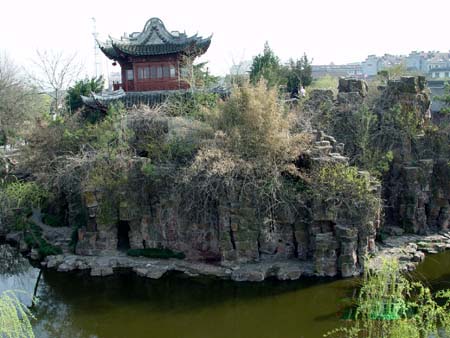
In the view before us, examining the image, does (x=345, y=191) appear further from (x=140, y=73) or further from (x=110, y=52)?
(x=110, y=52)

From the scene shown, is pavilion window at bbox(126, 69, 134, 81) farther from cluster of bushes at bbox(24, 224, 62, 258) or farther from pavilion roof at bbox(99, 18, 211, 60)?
cluster of bushes at bbox(24, 224, 62, 258)

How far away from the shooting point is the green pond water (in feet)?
32.6

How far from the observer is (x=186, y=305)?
11023 millimetres

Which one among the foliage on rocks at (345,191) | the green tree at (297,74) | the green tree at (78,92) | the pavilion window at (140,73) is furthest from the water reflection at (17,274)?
the green tree at (297,74)

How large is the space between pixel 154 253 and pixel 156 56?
779cm

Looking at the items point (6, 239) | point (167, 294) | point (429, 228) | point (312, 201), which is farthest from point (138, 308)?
point (429, 228)

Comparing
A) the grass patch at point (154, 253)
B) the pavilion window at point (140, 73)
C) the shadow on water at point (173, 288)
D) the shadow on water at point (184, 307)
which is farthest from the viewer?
the pavilion window at point (140, 73)

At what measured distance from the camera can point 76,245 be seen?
45.7 ft

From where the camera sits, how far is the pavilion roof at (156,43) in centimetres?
1762

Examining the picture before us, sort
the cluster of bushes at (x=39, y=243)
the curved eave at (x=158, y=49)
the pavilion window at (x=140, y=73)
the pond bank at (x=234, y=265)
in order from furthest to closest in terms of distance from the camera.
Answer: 1. the pavilion window at (x=140, y=73)
2. the curved eave at (x=158, y=49)
3. the cluster of bushes at (x=39, y=243)
4. the pond bank at (x=234, y=265)

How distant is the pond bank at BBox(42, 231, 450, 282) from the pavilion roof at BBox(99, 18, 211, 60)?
775cm

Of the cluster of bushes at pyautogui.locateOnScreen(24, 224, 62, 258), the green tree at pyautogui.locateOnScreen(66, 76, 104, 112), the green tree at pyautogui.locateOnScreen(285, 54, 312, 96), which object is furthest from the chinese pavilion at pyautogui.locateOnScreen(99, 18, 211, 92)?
the green tree at pyautogui.locateOnScreen(285, 54, 312, 96)

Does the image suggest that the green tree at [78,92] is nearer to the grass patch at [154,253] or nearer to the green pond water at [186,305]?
the grass patch at [154,253]

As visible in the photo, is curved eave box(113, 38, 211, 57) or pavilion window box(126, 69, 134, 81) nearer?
curved eave box(113, 38, 211, 57)
